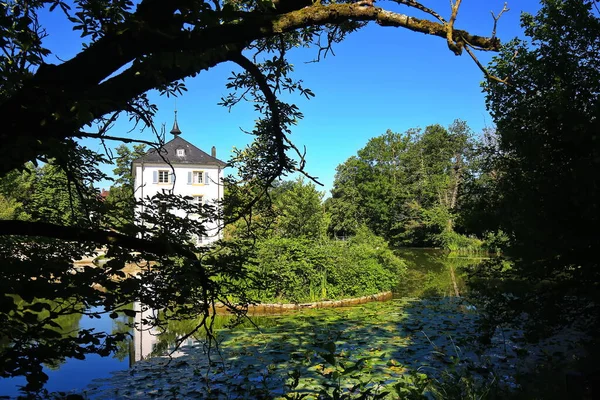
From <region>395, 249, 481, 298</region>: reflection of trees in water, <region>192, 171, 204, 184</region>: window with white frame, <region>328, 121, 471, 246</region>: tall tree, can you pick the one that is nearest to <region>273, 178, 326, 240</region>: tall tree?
<region>395, 249, 481, 298</region>: reflection of trees in water

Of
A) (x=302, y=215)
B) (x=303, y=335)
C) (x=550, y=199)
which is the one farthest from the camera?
(x=302, y=215)

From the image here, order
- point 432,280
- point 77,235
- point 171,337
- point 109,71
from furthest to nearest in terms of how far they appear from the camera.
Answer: point 432,280 < point 171,337 < point 77,235 < point 109,71

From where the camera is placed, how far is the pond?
22.1 feet

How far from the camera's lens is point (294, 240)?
13008 mm

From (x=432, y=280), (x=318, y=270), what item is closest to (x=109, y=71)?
(x=318, y=270)

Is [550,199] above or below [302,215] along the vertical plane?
below

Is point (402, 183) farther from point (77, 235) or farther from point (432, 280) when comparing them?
point (77, 235)

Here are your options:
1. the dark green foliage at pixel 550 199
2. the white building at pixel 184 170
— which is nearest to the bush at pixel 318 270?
the dark green foliage at pixel 550 199

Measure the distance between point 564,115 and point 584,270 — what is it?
1.68 meters

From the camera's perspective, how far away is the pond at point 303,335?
265 inches

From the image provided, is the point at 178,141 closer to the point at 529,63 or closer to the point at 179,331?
the point at 179,331

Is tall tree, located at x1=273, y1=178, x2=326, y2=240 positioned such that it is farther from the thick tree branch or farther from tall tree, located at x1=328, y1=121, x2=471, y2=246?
tall tree, located at x1=328, y1=121, x2=471, y2=246

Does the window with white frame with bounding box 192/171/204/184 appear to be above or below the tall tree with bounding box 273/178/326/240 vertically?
above

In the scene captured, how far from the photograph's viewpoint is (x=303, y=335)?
26.7 feet
